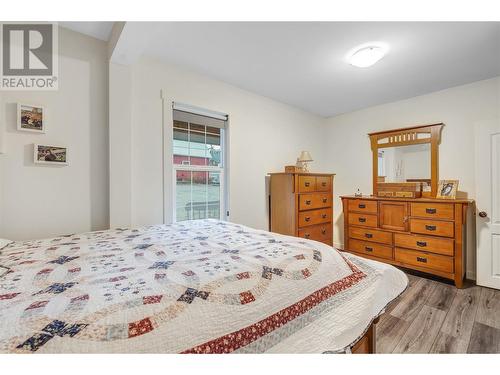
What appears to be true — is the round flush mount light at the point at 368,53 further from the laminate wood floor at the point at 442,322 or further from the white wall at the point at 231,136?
the laminate wood floor at the point at 442,322

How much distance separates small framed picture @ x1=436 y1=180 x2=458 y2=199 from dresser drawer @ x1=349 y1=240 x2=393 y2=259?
0.96 metres

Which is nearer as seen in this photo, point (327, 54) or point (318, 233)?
point (327, 54)

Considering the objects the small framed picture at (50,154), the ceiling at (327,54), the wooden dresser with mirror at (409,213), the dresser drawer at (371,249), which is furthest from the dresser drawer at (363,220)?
the small framed picture at (50,154)

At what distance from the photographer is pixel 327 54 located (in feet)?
7.12

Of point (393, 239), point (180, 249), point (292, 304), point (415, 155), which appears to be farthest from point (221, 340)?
point (415, 155)

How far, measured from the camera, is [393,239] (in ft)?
9.98

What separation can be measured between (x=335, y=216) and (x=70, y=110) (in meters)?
4.11

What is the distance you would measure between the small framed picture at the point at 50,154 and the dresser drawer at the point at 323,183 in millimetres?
2868

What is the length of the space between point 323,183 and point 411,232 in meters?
1.26

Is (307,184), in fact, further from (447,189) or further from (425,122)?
(425,122)

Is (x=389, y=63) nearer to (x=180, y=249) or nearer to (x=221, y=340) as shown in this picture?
(x=180, y=249)

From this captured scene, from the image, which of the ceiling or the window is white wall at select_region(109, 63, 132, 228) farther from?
the window

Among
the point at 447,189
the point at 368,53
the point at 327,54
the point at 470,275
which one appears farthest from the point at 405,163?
the point at 327,54

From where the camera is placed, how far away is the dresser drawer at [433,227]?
2.63m
